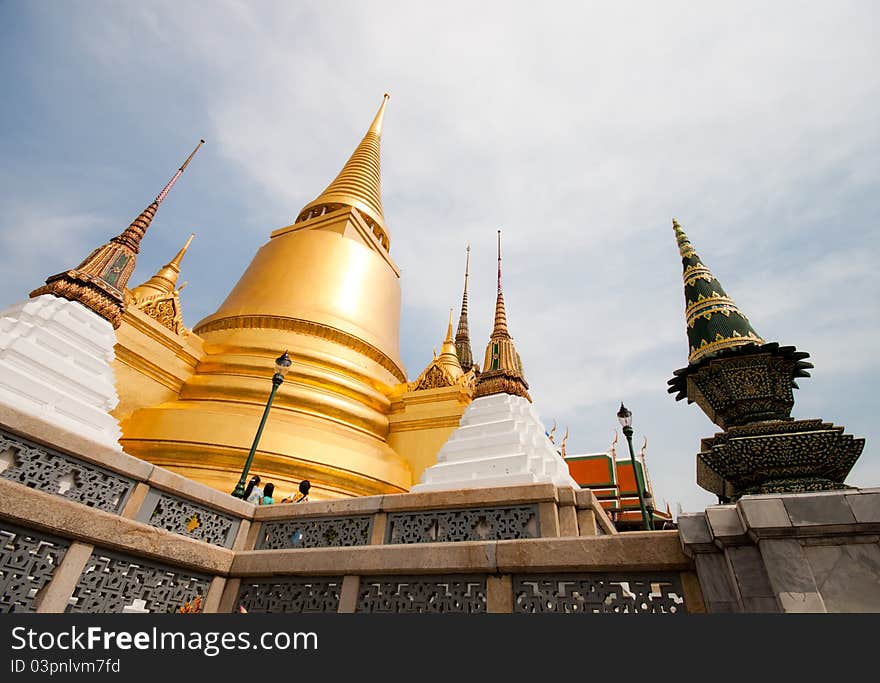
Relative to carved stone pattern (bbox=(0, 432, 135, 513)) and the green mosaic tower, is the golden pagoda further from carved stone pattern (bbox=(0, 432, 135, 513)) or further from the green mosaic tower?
the green mosaic tower

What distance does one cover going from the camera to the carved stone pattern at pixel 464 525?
3881 mm

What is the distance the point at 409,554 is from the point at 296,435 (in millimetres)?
5656

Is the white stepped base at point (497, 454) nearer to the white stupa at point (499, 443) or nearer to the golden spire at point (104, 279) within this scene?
the white stupa at point (499, 443)

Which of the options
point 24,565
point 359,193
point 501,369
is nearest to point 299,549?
point 24,565

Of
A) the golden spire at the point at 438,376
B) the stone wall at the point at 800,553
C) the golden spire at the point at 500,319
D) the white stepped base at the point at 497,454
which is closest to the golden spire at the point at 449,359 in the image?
the golden spire at the point at 438,376

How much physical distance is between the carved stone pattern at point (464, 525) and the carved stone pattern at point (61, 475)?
7.28 ft

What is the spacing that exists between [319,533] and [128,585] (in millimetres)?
1454

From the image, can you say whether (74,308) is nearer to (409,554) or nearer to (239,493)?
(239,493)

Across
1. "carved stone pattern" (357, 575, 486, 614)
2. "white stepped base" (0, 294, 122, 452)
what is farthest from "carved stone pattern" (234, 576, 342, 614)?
"white stepped base" (0, 294, 122, 452)

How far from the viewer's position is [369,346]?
38.5 ft

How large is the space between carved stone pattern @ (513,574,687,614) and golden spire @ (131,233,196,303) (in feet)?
37.2

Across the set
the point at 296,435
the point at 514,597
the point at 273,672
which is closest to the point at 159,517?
the point at 273,672

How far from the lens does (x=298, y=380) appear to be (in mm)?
10078

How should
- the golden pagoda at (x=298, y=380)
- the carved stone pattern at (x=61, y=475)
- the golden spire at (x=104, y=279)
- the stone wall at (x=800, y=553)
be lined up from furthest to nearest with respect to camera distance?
1. the golden pagoda at (x=298, y=380)
2. the golden spire at (x=104, y=279)
3. the carved stone pattern at (x=61, y=475)
4. the stone wall at (x=800, y=553)
